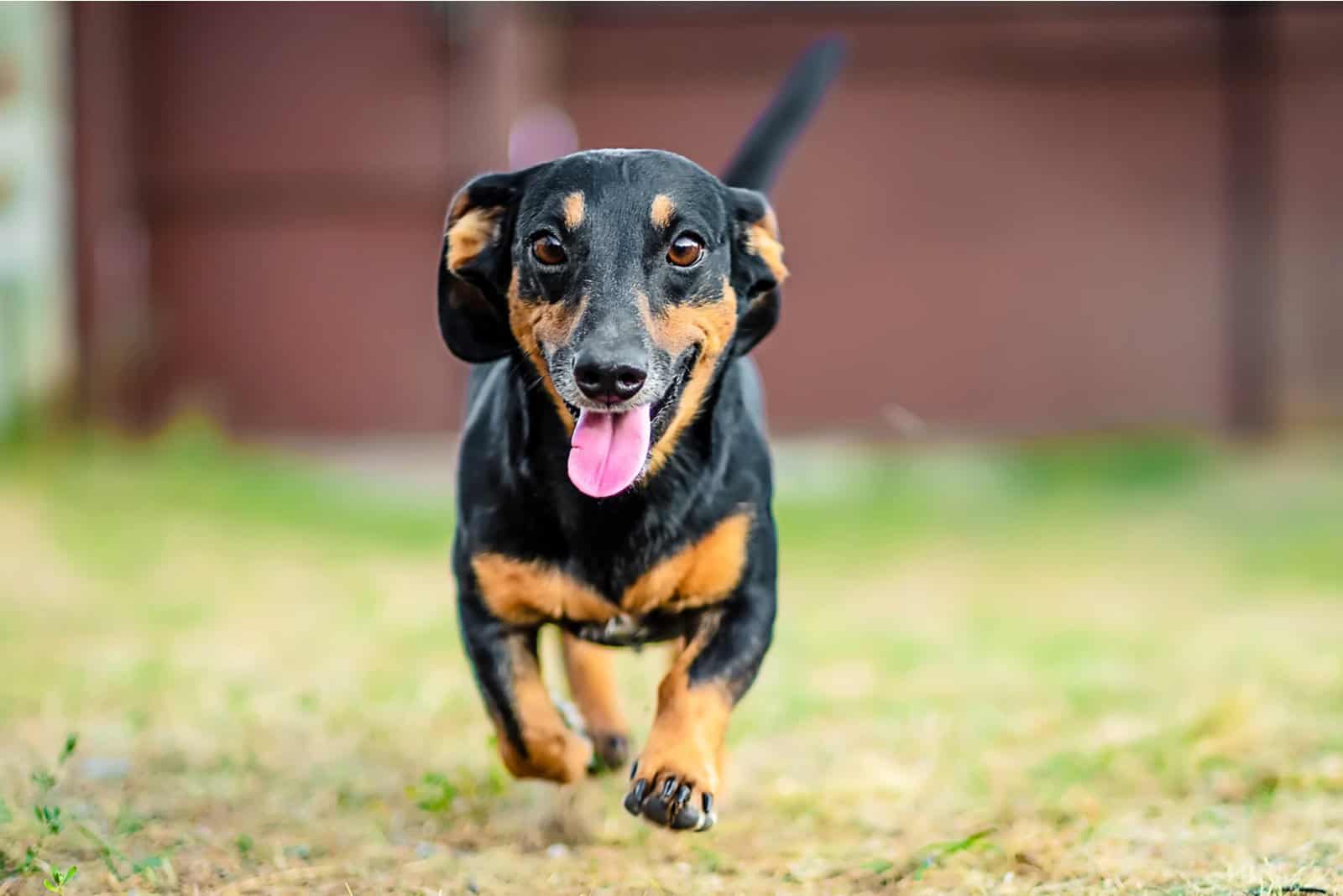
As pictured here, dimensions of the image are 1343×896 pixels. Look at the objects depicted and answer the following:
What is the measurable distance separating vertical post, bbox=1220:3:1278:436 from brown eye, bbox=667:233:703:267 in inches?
365

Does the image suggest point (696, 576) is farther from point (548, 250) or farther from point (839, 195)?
point (839, 195)

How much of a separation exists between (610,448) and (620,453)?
0.02m

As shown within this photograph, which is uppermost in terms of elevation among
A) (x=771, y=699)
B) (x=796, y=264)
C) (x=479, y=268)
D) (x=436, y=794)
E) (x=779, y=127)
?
(x=779, y=127)

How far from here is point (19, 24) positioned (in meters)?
11.0

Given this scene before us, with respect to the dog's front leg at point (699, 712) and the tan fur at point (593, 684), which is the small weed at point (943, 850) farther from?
the tan fur at point (593, 684)

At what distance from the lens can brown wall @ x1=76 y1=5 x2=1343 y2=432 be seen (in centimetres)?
1117

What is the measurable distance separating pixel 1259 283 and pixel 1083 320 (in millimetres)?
1247

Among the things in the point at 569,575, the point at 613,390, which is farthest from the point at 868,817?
the point at 613,390

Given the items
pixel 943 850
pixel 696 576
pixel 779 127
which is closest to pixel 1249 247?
pixel 779 127

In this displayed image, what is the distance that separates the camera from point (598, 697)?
3920mm

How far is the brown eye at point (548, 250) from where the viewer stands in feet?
10.3

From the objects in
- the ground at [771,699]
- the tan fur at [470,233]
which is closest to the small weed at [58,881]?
the ground at [771,699]

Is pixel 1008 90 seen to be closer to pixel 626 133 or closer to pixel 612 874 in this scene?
pixel 626 133

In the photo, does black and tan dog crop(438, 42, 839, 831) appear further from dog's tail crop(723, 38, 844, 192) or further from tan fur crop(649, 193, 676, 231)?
dog's tail crop(723, 38, 844, 192)
